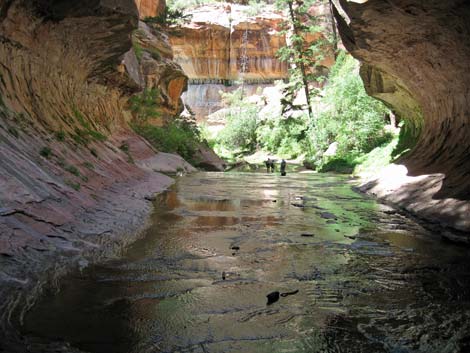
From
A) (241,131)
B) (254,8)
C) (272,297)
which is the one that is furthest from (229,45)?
(272,297)

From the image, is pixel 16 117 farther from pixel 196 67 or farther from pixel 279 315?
pixel 196 67

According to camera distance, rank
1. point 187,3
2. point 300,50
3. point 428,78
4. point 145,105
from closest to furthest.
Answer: point 428,78 < point 145,105 < point 300,50 < point 187,3

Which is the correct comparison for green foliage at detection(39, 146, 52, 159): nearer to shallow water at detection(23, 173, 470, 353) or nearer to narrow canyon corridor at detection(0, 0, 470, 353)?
narrow canyon corridor at detection(0, 0, 470, 353)

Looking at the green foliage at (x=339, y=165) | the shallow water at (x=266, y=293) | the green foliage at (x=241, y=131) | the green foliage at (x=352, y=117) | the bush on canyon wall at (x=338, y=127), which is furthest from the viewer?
the green foliage at (x=241, y=131)

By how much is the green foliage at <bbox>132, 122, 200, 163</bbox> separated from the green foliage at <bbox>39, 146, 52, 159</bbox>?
17010 mm

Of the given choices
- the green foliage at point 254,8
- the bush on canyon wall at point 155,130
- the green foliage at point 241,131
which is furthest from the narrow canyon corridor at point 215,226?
the green foliage at point 254,8

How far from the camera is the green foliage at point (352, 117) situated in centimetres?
2209

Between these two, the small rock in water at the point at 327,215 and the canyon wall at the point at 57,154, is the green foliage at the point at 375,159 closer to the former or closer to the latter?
the small rock in water at the point at 327,215

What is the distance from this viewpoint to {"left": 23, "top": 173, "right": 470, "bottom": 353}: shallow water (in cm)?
281

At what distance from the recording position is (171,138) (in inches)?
1015

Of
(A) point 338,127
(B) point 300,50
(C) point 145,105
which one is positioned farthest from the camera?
(B) point 300,50

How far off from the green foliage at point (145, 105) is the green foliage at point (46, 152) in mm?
17673

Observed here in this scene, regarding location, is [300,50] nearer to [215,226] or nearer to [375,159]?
[375,159]

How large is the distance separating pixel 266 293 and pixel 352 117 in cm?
2119
